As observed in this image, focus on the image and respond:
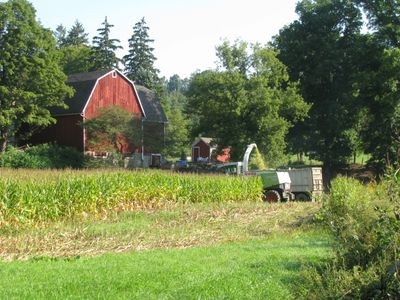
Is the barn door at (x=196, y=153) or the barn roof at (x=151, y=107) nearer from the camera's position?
the barn roof at (x=151, y=107)

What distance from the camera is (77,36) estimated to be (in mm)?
102062

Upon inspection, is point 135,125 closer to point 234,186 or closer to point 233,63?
point 233,63

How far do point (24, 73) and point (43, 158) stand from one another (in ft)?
25.0

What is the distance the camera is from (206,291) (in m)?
7.57

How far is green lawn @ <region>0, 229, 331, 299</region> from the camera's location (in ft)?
24.8

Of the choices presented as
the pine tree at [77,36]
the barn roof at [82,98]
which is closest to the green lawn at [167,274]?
the barn roof at [82,98]

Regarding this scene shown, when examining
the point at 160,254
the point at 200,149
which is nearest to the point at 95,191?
the point at 160,254

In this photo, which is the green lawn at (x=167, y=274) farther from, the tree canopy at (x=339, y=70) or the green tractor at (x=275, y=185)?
the tree canopy at (x=339, y=70)

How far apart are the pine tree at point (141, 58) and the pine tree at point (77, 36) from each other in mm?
22229

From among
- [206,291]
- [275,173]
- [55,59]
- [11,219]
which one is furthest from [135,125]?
[206,291]

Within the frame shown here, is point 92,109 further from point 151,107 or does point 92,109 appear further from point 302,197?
point 302,197

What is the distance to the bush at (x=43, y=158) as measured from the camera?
39.4 meters

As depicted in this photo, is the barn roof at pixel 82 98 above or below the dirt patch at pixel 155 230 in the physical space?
above

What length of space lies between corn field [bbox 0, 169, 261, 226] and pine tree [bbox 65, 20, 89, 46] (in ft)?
251
